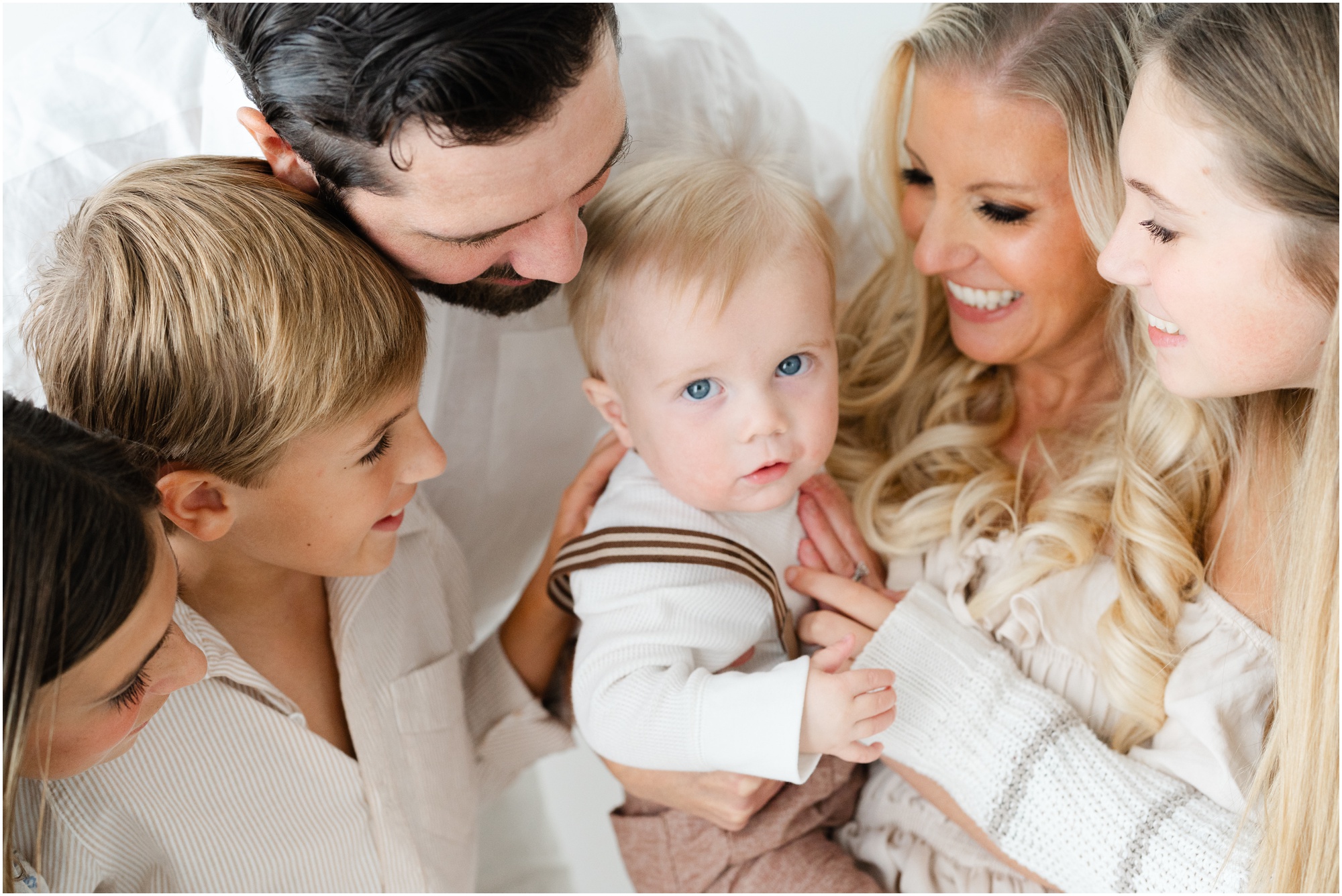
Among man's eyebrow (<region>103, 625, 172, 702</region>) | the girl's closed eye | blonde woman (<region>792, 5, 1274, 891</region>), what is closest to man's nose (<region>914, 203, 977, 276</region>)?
blonde woman (<region>792, 5, 1274, 891</region>)

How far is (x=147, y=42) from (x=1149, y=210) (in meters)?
1.26

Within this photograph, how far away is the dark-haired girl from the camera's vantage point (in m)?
0.87

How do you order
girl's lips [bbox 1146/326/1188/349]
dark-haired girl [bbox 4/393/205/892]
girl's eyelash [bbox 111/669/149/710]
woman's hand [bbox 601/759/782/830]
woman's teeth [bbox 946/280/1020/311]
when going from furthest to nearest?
1. woman's teeth [bbox 946/280/1020/311]
2. woman's hand [bbox 601/759/782/830]
3. girl's lips [bbox 1146/326/1188/349]
4. girl's eyelash [bbox 111/669/149/710]
5. dark-haired girl [bbox 4/393/205/892]

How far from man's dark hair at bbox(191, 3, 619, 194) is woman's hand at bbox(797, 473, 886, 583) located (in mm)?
719

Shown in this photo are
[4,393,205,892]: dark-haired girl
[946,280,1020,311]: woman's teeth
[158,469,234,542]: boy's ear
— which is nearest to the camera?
[4,393,205,892]: dark-haired girl

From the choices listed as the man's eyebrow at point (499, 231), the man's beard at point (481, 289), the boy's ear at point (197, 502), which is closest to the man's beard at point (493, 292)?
the man's beard at point (481, 289)

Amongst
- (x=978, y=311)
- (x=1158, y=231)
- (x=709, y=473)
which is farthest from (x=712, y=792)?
(x=1158, y=231)

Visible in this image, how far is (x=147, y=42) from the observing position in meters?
1.41

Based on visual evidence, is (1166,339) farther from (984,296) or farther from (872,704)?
(872,704)

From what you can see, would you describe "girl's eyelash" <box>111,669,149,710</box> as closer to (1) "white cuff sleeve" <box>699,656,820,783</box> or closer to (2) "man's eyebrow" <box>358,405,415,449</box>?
(2) "man's eyebrow" <box>358,405,415,449</box>

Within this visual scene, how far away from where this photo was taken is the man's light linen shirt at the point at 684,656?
1.25 metres

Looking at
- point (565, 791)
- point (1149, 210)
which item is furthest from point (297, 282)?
point (565, 791)

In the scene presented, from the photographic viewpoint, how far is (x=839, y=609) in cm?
149

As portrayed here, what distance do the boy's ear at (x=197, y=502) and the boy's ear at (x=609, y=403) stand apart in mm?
488
